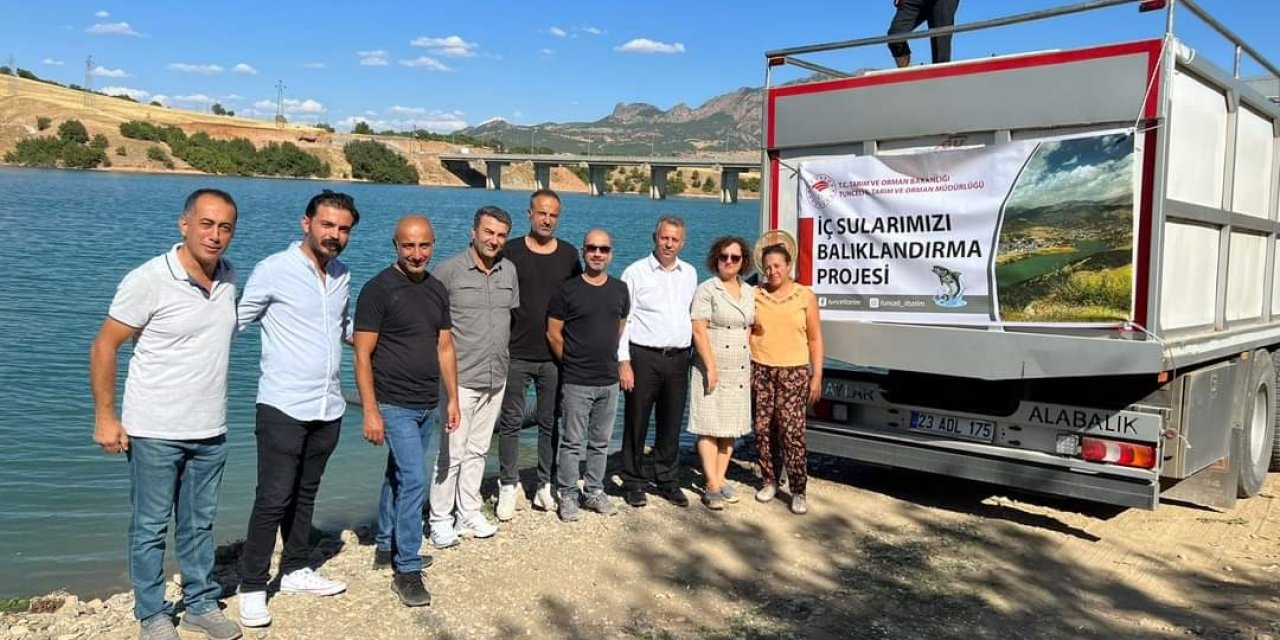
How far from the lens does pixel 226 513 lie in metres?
7.91

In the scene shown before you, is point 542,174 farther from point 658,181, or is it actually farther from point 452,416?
point 452,416

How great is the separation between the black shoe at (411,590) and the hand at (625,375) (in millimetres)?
2013

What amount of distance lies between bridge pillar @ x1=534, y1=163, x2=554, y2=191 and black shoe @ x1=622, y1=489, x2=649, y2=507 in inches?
4310

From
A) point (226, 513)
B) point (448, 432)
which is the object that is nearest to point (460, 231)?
point (226, 513)

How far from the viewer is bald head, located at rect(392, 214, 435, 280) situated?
4867 mm

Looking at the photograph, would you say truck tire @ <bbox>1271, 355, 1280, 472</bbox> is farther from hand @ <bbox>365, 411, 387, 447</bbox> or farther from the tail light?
hand @ <bbox>365, 411, 387, 447</bbox>

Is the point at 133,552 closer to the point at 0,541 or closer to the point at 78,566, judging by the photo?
the point at 78,566

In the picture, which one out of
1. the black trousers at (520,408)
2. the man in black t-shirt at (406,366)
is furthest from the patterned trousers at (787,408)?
the man in black t-shirt at (406,366)

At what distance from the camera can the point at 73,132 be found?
8450 cm

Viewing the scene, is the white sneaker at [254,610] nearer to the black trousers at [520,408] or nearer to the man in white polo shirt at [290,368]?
the man in white polo shirt at [290,368]

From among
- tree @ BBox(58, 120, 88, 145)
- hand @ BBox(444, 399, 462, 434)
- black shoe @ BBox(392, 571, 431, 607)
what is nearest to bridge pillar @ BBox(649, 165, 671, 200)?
tree @ BBox(58, 120, 88, 145)

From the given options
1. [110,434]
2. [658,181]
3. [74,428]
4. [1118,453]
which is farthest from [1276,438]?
[658,181]

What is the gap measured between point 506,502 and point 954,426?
3.12m

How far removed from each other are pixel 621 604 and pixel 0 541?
17.6ft
